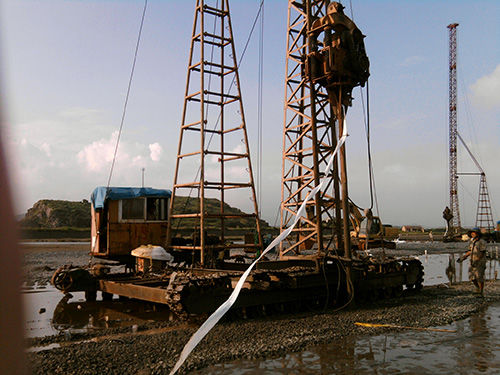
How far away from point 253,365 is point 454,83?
83.3 meters

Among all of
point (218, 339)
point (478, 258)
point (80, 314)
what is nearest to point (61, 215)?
point (80, 314)

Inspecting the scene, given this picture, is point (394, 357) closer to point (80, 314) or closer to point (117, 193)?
point (80, 314)

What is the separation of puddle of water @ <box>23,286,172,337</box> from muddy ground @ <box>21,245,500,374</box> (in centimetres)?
86

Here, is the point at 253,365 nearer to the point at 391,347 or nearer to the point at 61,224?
the point at 391,347

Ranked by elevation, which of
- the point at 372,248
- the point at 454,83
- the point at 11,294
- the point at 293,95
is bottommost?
the point at 372,248

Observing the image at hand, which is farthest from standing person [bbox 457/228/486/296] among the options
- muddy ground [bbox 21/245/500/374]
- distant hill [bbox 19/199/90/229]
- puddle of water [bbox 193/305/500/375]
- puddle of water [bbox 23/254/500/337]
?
distant hill [bbox 19/199/90/229]

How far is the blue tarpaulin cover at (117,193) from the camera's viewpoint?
18.0 metres

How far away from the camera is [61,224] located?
11612cm

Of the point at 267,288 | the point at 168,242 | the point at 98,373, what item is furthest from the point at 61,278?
the point at 98,373

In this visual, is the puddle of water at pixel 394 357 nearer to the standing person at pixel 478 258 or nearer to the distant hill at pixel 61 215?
the standing person at pixel 478 258

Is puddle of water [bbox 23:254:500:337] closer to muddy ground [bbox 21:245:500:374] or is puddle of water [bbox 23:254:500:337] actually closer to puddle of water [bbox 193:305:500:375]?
muddy ground [bbox 21:245:500:374]

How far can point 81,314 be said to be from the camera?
12.5 metres

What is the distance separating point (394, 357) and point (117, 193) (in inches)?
529

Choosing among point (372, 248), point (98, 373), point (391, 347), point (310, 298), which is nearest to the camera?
point (98, 373)
